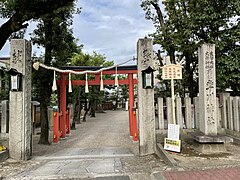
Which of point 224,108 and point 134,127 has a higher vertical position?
point 224,108

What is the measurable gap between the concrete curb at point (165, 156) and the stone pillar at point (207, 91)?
1.45 m

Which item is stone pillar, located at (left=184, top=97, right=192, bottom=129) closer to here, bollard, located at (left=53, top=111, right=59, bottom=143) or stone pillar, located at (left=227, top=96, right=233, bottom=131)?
stone pillar, located at (left=227, top=96, right=233, bottom=131)

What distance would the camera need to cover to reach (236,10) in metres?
10.4

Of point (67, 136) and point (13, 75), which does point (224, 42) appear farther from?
point (67, 136)

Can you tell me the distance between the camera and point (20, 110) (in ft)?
24.5

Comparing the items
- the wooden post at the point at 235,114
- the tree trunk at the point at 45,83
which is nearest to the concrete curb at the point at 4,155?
the tree trunk at the point at 45,83

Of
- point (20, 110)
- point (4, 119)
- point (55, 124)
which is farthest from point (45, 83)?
point (20, 110)

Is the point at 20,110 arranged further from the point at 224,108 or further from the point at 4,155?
the point at 224,108

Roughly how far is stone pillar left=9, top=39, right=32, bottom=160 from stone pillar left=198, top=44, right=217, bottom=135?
538 cm

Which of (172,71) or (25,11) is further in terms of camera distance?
(172,71)

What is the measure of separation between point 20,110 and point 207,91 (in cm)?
568

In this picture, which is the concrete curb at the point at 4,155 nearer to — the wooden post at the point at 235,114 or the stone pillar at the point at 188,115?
the stone pillar at the point at 188,115

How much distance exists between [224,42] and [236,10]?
4.57 feet

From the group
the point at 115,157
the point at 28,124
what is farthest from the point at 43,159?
the point at 115,157
